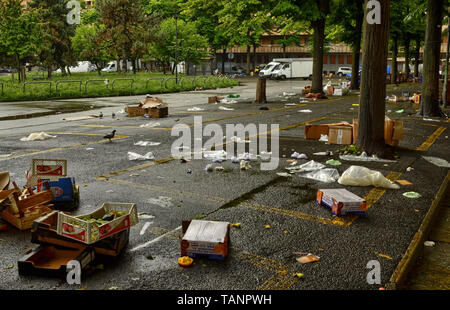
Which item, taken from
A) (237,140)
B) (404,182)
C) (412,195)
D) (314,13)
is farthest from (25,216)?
(314,13)

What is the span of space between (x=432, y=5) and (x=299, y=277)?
13.2m

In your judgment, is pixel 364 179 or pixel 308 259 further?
pixel 364 179

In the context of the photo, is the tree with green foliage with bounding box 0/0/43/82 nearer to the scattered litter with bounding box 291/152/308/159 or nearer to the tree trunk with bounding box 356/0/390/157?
the scattered litter with bounding box 291/152/308/159

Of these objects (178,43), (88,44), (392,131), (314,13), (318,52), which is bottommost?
(392,131)

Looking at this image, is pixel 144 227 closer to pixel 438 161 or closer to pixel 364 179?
pixel 364 179

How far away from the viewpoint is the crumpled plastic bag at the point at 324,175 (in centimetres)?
658

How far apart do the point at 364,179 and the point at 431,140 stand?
15.5 ft

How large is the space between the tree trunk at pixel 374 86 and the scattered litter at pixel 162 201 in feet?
14.3

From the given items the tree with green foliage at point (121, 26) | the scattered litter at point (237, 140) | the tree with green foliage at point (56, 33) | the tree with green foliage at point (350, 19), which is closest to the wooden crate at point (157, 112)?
the scattered litter at point (237, 140)

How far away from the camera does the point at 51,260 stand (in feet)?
12.4

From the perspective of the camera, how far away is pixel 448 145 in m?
9.31

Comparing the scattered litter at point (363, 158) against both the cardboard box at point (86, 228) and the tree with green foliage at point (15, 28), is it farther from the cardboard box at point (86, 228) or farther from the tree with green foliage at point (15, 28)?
the tree with green foliage at point (15, 28)

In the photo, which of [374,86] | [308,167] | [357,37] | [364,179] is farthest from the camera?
[357,37]

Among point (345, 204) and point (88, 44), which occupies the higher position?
point (88, 44)
